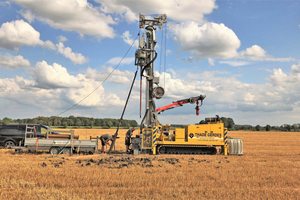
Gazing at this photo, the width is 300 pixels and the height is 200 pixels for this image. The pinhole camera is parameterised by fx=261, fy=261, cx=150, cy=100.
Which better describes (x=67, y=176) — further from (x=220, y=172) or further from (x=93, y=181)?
(x=220, y=172)

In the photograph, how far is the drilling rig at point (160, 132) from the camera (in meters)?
20.2

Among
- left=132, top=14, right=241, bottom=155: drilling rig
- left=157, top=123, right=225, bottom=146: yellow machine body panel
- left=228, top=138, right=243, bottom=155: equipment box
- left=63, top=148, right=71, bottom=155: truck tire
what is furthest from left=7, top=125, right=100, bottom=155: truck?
left=228, top=138, right=243, bottom=155: equipment box

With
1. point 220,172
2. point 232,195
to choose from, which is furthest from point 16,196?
point 220,172

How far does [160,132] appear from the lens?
21.3 metres

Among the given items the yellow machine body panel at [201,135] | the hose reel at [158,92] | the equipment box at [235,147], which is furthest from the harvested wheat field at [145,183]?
the hose reel at [158,92]

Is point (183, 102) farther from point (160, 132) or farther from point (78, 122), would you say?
point (78, 122)

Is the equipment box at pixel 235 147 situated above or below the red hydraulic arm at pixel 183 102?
below

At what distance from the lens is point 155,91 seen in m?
21.2

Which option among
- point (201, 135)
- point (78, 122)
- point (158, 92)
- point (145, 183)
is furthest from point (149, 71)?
point (78, 122)

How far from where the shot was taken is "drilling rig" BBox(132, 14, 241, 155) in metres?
20.2

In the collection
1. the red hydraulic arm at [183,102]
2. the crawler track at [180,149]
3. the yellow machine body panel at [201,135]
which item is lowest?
the crawler track at [180,149]

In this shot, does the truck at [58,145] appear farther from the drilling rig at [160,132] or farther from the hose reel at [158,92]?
the hose reel at [158,92]

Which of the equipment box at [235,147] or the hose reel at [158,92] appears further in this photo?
the hose reel at [158,92]

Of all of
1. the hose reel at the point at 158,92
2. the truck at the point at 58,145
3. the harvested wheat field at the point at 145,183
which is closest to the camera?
the harvested wheat field at the point at 145,183
